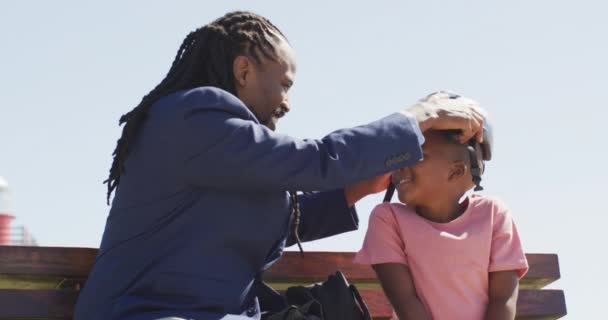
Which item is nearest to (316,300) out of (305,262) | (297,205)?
(297,205)

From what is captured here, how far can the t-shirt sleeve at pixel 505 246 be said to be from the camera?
13.1 feet

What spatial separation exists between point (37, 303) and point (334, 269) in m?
1.28

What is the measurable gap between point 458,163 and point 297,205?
65 centimetres

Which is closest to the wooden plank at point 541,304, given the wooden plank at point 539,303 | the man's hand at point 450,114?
the wooden plank at point 539,303

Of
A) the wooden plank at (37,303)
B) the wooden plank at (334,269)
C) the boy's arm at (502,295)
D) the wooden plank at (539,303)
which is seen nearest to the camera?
the wooden plank at (37,303)

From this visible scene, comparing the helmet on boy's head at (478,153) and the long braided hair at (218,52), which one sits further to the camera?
the helmet on boy's head at (478,153)

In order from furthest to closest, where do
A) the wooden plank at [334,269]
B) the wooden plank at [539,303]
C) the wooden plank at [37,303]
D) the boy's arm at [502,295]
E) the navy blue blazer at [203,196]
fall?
the wooden plank at [539,303] < the wooden plank at [334,269] < the boy's arm at [502,295] < the wooden plank at [37,303] < the navy blue blazer at [203,196]

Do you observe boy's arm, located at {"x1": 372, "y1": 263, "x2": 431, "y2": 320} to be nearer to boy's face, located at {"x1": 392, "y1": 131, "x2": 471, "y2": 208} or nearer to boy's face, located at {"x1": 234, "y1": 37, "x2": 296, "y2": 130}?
boy's face, located at {"x1": 392, "y1": 131, "x2": 471, "y2": 208}

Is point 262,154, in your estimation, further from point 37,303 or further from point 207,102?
point 37,303

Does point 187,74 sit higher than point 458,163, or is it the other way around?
point 187,74

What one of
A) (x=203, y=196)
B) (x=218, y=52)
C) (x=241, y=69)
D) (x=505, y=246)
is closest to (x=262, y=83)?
(x=241, y=69)

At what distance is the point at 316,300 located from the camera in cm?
351

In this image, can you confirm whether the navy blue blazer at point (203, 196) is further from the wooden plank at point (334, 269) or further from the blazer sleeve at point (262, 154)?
the wooden plank at point (334, 269)

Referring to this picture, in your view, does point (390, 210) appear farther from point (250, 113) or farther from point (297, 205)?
point (250, 113)
